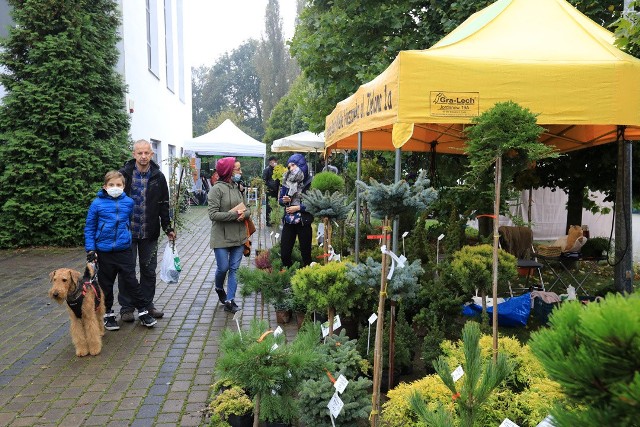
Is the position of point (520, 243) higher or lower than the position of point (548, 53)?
lower

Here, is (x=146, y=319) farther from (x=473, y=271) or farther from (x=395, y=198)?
(x=395, y=198)

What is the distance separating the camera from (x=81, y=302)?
4.70 meters

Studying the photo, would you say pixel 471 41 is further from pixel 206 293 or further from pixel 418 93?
pixel 206 293

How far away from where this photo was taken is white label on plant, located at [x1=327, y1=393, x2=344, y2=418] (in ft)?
8.89

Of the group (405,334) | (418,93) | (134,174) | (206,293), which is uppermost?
(418,93)

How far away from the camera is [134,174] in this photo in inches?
220

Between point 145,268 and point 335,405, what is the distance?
3.73 m

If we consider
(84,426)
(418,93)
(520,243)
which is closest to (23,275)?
(84,426)

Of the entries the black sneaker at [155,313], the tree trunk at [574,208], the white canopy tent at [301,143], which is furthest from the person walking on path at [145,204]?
the white canopy tent at [301,143]

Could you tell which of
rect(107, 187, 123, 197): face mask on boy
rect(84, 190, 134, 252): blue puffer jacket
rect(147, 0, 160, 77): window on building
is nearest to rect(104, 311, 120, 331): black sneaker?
rect(84, 190, 134, 252): blue puffer jacket

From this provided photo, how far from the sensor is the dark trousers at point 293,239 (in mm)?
6668

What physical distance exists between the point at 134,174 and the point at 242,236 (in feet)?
4.68

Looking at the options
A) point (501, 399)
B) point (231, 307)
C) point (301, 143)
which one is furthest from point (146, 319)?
point (301, 143)

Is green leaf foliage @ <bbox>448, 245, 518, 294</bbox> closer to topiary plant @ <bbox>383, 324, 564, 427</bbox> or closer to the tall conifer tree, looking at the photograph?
topiary plant @ <bbox>383, 324, 564, 427</bbox>
